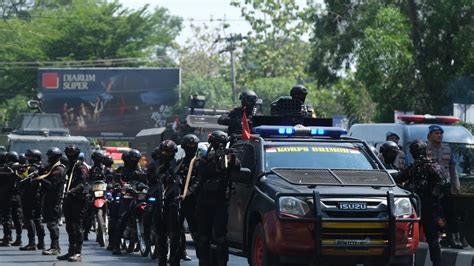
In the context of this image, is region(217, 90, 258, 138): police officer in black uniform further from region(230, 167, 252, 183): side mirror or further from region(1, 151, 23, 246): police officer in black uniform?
region(1, 151, 23, 246): police officer in black uniform

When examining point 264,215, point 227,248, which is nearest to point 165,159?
point 227,248

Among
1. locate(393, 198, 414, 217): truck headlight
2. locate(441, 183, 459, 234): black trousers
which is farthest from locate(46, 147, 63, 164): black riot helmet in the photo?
locate(393, 198, 414, 217): truck headlight

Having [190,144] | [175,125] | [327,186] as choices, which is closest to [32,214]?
[190,144]

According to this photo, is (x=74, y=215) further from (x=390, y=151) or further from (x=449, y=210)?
(x=449, y=210)

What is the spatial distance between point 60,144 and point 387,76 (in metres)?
9.69

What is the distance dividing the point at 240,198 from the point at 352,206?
6.39 ft

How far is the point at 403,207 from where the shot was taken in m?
13.6

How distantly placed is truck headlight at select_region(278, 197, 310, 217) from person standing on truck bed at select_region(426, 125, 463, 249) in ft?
12.8

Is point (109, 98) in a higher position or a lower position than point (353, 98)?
lower

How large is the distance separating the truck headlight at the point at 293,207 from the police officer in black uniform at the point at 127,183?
6300mm

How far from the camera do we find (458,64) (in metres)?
32.6

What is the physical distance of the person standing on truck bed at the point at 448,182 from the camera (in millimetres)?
16641

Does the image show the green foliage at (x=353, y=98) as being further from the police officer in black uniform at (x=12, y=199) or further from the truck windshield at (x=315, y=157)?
the truck windshield at (x=315, y=157)

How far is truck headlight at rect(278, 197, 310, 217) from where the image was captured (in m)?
13.2
